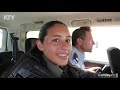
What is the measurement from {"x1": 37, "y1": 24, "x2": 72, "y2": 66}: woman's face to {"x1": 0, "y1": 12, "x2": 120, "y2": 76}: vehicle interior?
9 cm

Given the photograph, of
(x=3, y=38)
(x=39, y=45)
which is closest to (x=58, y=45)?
(x=39, y=45)

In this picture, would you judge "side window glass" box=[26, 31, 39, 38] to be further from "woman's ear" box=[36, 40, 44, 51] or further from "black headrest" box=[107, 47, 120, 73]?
"black headrest" box=[107, 47, 120, 73]

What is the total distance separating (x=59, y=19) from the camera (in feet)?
7.10

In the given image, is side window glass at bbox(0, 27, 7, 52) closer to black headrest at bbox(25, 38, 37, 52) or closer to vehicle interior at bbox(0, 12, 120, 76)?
vehicle interior at bbox(0, 12, 120, 76)

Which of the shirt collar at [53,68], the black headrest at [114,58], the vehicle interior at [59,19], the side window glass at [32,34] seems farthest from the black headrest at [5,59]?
the black headrest at [114,58]

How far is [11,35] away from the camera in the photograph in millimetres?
2119

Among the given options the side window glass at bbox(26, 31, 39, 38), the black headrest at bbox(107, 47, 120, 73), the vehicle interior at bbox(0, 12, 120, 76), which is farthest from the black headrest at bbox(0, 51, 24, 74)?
the black headrest at bbox(107, 47, 120, 73)

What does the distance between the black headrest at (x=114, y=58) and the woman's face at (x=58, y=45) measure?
36 cm

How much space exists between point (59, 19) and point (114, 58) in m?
0.59

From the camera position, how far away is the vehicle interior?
2.12 meters

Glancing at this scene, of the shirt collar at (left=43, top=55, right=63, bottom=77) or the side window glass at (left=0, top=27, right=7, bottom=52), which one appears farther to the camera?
the side window glass at (left=0, top=27, right=7, bottom=52)

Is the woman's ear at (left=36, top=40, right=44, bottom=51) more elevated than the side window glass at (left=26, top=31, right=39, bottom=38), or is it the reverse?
the side window glass at (left=26, top=31, right=39, bottom=38)

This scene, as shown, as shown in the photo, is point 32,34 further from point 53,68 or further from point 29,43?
point 53,68
